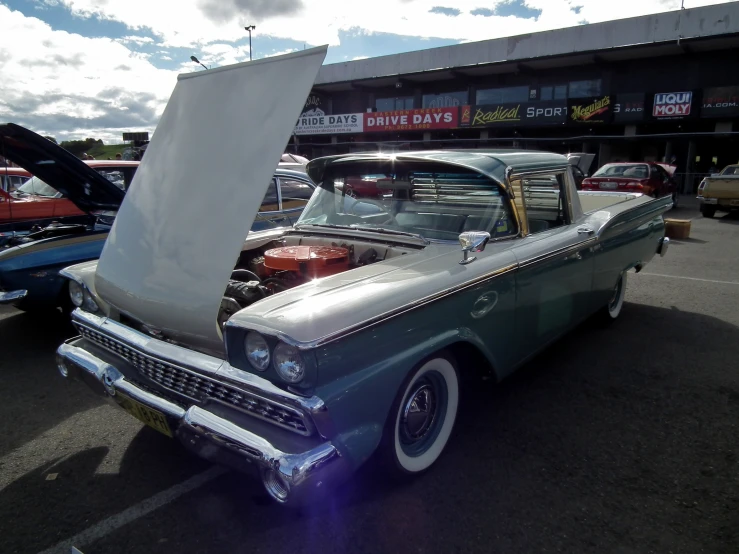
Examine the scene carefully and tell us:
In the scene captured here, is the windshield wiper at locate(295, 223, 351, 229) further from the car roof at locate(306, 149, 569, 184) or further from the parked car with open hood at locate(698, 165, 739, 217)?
the parked car with open hood at locate(698, 165, 739, 217)

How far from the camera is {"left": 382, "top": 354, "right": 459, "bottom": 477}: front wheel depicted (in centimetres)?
225

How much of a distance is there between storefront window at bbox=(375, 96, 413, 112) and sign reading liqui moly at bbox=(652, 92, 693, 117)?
44.6ft

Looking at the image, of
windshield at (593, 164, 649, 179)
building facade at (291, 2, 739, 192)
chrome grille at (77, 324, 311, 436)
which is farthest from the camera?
building facade at (291, 2, 739, 192)

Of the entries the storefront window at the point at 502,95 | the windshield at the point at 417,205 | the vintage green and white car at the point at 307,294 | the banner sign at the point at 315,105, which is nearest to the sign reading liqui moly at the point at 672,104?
the storefront window at the point at 502,95

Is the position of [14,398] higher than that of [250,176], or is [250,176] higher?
[250,176]

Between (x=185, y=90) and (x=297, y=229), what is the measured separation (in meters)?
1.12

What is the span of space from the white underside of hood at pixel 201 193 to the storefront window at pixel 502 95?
26.8 meters

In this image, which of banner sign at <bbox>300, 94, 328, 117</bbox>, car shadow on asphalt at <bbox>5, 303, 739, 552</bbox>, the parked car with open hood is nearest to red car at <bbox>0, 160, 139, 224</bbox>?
car shadow on asphalt at <bbox>5, 303, 739, 552</bbox>

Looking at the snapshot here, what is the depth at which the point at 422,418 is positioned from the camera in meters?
2.52

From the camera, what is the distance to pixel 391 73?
30.1 meters

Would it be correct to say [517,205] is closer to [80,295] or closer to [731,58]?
[80,295]

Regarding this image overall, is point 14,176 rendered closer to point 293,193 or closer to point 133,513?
point 293,193

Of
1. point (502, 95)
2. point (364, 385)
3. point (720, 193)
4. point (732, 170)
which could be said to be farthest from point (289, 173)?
point (502, 95)

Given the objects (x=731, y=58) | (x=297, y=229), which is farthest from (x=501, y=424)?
(x=731, y=58)
